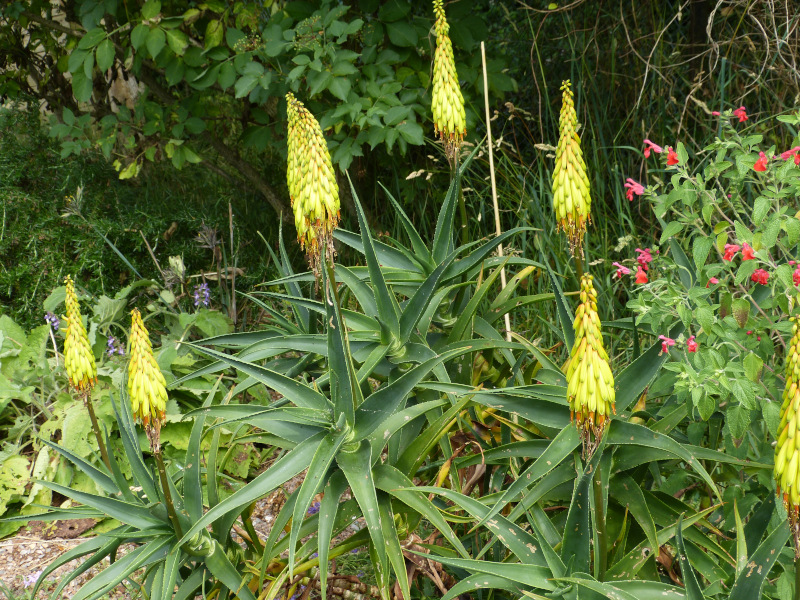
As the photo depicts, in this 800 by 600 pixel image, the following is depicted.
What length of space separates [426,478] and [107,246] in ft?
8.20

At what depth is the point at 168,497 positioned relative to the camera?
1766 millimetres

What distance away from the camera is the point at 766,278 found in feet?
6.07

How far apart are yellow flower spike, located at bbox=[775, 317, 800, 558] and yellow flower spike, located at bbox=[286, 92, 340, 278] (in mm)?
901

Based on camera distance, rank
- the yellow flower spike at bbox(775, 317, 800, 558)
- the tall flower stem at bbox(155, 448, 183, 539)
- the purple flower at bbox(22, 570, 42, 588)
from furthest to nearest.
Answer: the purple flower at bbox(22, 570, 42, 588)
the tall flower stem at bbox(155, 448, 183, 539)
the yellow flower spike at bbox(775, 317, 800, 558)

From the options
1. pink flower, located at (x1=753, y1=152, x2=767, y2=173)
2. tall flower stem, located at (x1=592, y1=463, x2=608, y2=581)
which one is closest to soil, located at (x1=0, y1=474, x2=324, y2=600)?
tall flower stem, located at (x1=592, y1=463, x2=608, y2=581)

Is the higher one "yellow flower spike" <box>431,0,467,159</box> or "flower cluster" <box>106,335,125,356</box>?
"yellow flower spike" <box>431,0,467,159</box>

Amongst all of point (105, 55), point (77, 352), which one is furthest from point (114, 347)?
point (77, 352)

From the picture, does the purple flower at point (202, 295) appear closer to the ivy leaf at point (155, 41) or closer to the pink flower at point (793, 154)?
the ivy leaf at point (155, 41)

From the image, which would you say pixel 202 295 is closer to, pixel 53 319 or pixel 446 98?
pixel 53 319

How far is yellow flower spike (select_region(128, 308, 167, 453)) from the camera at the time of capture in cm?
165

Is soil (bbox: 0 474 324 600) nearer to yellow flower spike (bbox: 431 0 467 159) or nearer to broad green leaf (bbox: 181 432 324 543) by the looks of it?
broad green leaf (bbox: 181 432 324 543)

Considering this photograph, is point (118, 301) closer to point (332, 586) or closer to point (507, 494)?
point (332, 586)

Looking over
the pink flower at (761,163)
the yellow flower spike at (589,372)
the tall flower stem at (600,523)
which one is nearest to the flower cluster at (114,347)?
the tall flower stem at (600,523)

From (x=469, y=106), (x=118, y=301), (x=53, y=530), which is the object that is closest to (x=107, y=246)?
(x=118, y=301)
